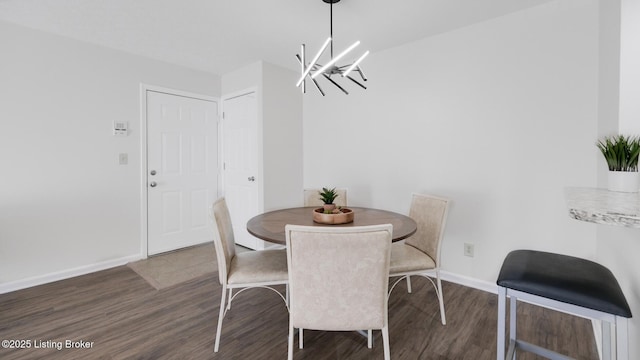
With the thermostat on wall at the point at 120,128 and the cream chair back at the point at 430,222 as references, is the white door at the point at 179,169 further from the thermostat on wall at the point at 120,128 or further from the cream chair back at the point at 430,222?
the cream chair back at the point at 430,222

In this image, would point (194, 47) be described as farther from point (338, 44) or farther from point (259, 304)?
point (259, 304)

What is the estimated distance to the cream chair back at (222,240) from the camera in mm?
1691

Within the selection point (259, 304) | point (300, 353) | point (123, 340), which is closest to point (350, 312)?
point (300, 353)

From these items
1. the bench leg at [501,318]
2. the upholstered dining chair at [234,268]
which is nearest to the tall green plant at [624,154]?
the bench leg at [501,318]

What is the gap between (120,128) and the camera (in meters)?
3.07

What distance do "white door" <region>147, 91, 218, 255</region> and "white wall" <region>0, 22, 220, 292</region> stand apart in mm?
175

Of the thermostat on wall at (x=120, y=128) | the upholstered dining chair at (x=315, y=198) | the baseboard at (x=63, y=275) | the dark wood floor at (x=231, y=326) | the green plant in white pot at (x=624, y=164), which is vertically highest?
the thermostat on wall at (x=120, y=128)

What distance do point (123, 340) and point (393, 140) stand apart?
9.00 ft

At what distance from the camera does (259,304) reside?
2.28 m

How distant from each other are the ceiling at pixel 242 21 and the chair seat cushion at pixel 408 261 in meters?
1.87

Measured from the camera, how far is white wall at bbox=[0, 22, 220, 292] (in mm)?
2484

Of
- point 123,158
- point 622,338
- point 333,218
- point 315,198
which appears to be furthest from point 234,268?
point 123,158

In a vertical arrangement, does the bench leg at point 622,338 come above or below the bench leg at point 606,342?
above

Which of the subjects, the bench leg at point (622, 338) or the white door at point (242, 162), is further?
the white door at point (242, 162)
